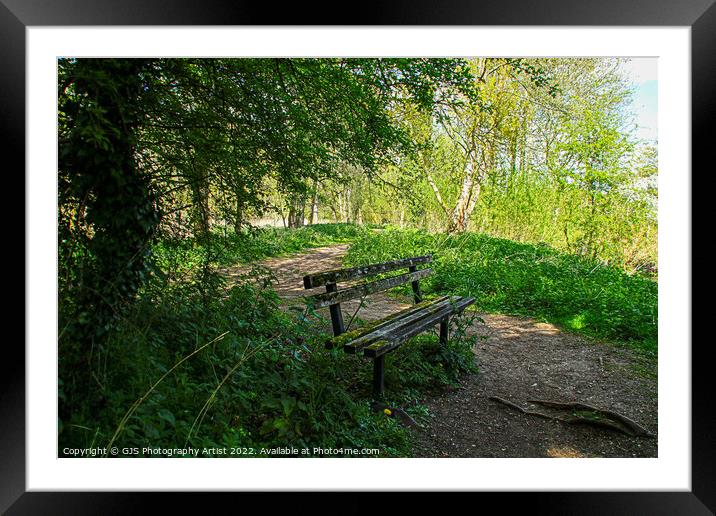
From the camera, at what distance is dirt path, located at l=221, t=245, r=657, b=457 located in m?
2.54

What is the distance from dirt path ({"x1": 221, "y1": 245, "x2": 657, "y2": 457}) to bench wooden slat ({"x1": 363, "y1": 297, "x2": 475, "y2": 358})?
0.58 metres

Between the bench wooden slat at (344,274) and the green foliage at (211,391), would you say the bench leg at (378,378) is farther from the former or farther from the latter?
the bench wooden slat at (344,274)

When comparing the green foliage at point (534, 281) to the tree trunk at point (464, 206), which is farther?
the tree trunk at point (464, 206)

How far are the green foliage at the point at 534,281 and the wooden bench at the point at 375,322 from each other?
2220 millimetres

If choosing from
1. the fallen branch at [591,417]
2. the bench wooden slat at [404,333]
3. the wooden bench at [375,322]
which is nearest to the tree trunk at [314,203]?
the wooden bench at [375,322]

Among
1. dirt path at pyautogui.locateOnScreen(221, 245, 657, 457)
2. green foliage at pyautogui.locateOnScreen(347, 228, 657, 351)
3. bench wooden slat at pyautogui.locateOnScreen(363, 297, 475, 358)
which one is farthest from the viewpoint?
green foliage at pyautogui.locateOnScreen(347, 228, 657, 351)

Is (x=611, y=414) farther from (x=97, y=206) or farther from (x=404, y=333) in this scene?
(x=97, y=206)

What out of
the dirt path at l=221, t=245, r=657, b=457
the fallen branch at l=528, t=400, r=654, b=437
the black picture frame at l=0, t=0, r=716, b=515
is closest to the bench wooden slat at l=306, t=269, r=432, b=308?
the dirt path at l=221, t=245, r=657, b=457

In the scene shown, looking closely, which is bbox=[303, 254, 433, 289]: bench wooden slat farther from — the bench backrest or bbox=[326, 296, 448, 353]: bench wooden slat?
bbox=[326, 296, 448, 353]: bench wooden slat

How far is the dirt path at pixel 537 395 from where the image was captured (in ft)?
8.34
